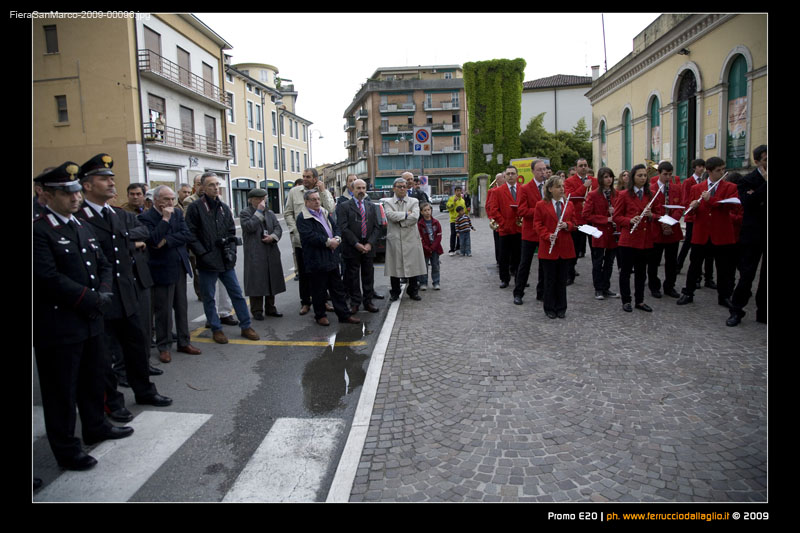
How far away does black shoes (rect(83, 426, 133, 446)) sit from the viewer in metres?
3.74

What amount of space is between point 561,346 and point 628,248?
8.17 feet

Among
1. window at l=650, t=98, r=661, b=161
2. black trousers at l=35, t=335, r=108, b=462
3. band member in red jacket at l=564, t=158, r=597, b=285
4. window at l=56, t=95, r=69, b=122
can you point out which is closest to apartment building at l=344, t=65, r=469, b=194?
window at l=56, t=95, r=69, b=122

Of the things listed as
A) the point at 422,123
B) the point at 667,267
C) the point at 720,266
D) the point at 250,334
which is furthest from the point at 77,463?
the point at 422,123

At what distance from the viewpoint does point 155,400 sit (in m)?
4.44

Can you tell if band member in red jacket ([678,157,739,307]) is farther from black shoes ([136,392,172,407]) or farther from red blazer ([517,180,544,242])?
black shoes ([136,392,172,407])

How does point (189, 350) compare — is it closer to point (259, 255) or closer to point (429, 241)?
point (259, 255)

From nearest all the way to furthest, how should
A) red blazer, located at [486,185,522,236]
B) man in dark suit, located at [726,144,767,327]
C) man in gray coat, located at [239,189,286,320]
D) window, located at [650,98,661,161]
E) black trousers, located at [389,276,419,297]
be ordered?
man in dark suit, located at [726,144,767,327]
man in gray coat, located at [239,189,286,320]
black trousers, located at [389,276,419,297]
red blazer, located at [486,185,522,236]
window, located at [650,98,661,161]

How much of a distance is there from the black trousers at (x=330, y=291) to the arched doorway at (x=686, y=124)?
1271 centimetres

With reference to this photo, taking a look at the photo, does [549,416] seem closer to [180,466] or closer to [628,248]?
[180,466]

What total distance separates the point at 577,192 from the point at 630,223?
176cm

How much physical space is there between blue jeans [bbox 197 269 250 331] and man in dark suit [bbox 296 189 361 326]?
1065 millimetres

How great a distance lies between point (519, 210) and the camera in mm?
7930

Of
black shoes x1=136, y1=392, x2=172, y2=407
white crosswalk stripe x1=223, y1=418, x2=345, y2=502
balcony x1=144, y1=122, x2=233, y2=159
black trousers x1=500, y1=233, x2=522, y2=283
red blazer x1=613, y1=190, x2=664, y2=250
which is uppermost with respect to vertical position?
balcony x1=144, y1=122, x2=233, y2=159
